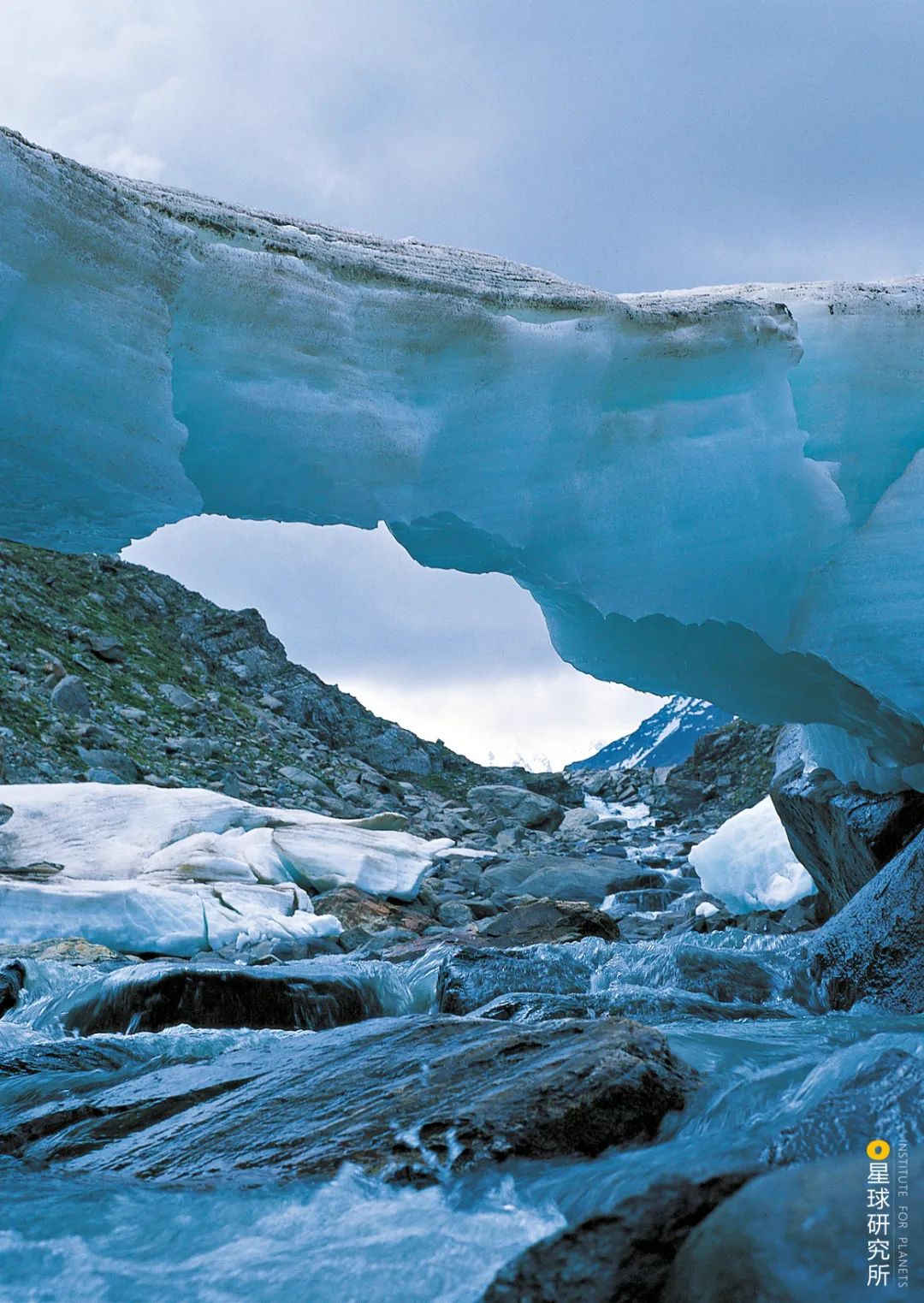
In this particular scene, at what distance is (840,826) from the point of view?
23.3 ft

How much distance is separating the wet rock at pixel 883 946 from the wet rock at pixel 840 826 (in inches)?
19.7

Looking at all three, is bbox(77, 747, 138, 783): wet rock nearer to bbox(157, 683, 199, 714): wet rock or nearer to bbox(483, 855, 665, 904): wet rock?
bbox(157, 683, 199, 714): wet rock

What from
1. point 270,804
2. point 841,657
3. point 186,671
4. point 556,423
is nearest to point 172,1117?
point 556,423

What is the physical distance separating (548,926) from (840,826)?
2.88m

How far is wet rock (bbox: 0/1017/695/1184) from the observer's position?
2500 mm

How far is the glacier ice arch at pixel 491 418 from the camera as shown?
4.79 meters

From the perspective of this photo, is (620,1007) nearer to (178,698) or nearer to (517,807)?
(517,807)

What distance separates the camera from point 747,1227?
5.81 feet

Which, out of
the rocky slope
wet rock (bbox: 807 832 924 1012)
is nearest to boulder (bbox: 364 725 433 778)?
the rocky slope

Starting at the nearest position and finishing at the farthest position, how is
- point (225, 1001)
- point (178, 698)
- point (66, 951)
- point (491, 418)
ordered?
point (491, 418), point (225, 1001), point (66, 951), point (178, 698)

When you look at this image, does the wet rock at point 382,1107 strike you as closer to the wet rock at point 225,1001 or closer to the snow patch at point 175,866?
the wet rock at point 225,1001

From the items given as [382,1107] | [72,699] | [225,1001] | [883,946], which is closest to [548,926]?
[883,946]

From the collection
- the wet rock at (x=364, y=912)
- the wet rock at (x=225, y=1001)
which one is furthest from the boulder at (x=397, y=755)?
the wet rock at (x=225, y=1001)

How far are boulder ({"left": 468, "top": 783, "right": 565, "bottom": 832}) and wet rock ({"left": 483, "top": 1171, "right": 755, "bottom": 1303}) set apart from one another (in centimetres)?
2537
